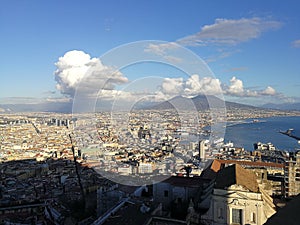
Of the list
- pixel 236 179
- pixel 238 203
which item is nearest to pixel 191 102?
pixel 236 179

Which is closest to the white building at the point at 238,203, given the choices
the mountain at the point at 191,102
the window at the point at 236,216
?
the window at the point at 236,216

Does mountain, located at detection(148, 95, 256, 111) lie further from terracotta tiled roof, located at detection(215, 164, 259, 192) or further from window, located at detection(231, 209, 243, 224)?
window, located at detection(231, 209, 243, 224)

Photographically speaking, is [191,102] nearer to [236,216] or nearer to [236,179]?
[236,179]

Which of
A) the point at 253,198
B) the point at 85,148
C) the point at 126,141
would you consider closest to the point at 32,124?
the point at 85,148

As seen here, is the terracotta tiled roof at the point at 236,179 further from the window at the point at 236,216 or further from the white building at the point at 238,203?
the window at the point at 236,216

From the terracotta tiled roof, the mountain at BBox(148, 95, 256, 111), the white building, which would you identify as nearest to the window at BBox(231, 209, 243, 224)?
the white building

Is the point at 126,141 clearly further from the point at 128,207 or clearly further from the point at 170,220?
the point at 170,220
